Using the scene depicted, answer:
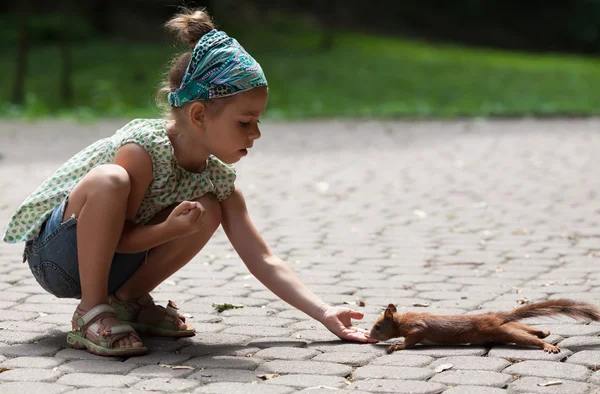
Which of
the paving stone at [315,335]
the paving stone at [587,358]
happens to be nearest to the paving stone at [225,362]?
the paving stone at [315,335]

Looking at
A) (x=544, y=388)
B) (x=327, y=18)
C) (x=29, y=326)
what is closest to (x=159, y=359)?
(x=29, y=326)

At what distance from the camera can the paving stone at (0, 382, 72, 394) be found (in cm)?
297

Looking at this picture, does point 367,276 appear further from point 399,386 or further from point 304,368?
point 399,386

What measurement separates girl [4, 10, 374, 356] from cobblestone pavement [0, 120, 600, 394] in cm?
15

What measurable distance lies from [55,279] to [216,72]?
96 centimetres

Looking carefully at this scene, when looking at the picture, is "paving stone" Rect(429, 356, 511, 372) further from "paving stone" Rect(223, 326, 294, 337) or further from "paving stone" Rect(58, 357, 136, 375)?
"paving stone" Rect(58, 357, 136, 375)

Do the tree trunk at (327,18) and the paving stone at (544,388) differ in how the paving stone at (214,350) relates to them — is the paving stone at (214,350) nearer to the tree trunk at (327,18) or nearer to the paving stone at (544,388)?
the paving stone at (544,388)

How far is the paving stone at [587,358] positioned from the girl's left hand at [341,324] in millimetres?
700

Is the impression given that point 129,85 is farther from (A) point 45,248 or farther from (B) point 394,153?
(A) point 45,248

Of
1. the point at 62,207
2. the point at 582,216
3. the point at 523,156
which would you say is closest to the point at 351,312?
the point at 62,207

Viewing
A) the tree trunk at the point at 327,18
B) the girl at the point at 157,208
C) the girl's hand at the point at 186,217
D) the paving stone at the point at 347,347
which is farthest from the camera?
the tree trunk at the point at 327,18

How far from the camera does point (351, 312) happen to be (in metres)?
3.60

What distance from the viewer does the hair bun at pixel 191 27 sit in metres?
3.51

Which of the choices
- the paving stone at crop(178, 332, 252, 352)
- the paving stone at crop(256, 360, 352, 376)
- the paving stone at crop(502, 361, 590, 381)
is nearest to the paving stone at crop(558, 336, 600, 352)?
the paving stone at crop(502, 361, 590, 381)
